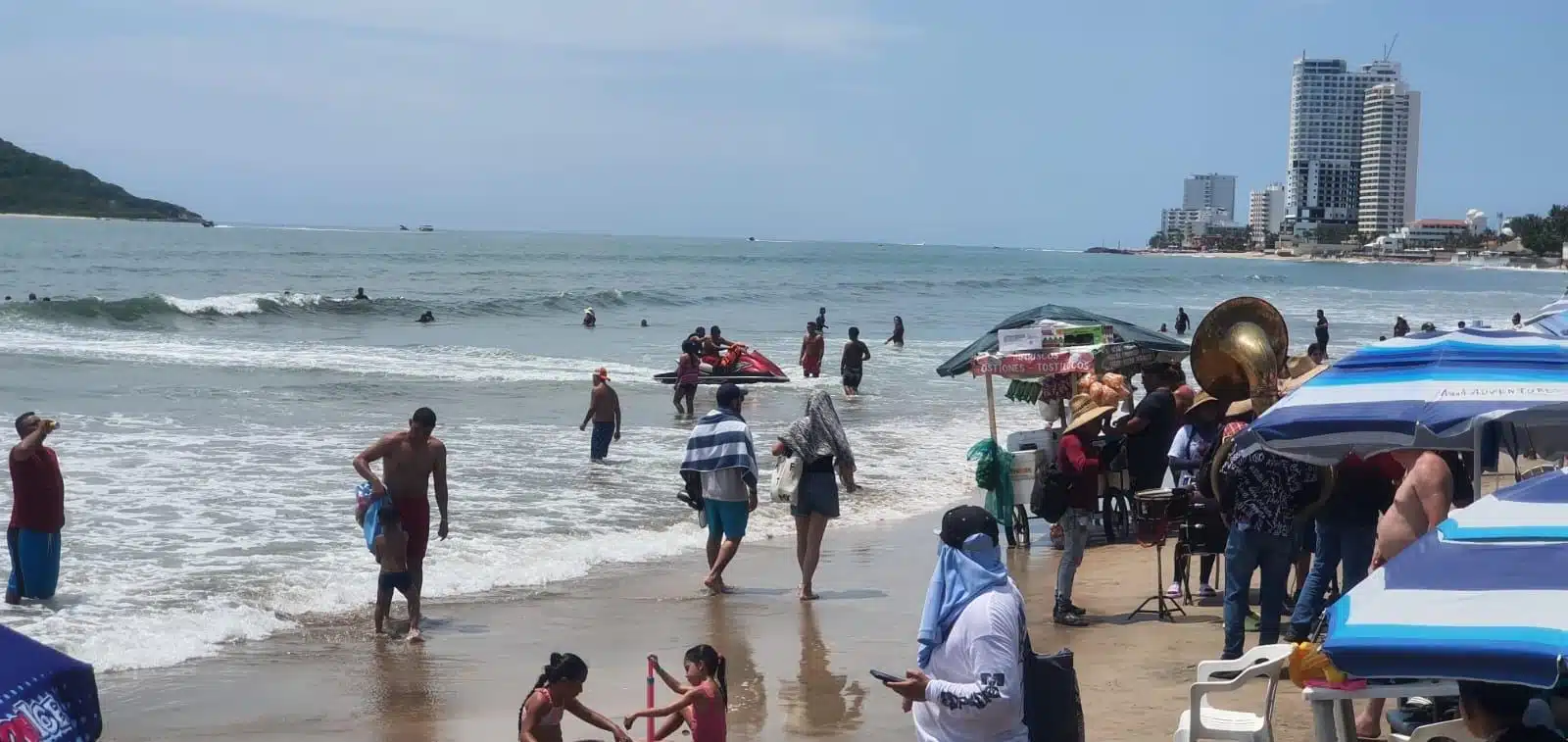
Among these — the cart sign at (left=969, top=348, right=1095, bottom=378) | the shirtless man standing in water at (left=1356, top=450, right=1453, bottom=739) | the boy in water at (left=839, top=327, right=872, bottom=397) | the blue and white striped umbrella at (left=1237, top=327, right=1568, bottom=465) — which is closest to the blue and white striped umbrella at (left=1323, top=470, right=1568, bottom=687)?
the blue and white striped umbrella at (left=1237, top=327, right=1568, bottom=465)

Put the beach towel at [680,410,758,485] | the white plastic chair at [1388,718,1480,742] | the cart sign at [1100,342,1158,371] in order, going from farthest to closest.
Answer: the cart sign at [1100,342,1158,371] → the beach towel at [680,410,758,485] → the white plastic chair at [1388,718,1480,742]

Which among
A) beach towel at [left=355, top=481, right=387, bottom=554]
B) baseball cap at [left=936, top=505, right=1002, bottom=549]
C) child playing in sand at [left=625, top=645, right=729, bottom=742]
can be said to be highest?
baseball cap at [left=936, top=505, right=1002, bottom=549]

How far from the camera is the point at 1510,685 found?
3.35m

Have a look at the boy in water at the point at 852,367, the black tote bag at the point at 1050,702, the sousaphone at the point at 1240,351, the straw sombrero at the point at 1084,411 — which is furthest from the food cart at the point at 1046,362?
the boy in water at the point at 852,367

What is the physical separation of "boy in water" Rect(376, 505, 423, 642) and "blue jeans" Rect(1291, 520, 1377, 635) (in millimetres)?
5027

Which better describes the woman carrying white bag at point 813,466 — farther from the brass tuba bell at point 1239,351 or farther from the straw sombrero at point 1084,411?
the brass tuba bell at point 1239,351

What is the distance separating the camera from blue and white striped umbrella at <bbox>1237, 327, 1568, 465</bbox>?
531cm

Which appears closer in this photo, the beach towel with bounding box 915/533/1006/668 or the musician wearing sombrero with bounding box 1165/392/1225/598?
the beach towel with bounding box 915/533/1006/668

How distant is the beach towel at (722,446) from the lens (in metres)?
9.94

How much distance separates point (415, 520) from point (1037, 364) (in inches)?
191

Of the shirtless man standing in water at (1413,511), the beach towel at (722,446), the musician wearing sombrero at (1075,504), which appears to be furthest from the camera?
the beach towel at (722,446)

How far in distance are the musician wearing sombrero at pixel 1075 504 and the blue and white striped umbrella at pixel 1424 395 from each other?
2837mm

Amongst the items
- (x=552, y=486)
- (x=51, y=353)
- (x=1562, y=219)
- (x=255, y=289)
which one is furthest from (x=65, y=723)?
(x=1562, y=219)

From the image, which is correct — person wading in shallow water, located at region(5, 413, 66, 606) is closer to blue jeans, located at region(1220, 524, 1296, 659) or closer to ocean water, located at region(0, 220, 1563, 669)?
ocean water, located at region(0, 220, 1563, 669)
